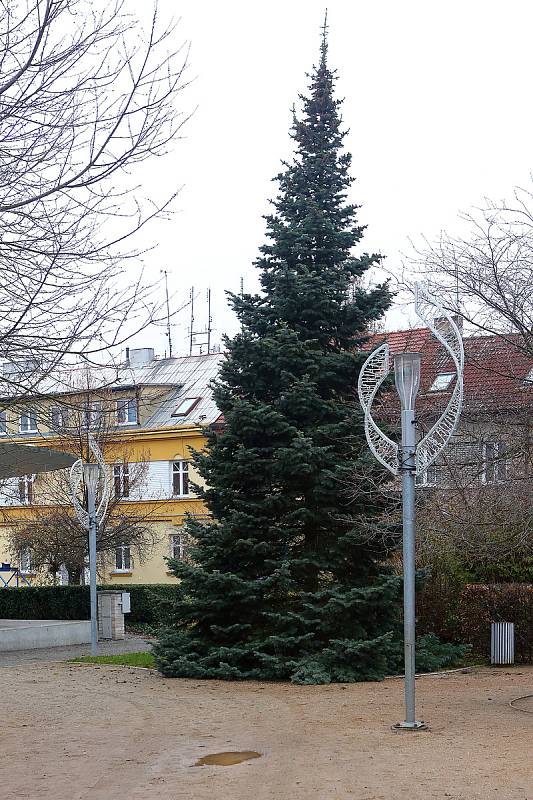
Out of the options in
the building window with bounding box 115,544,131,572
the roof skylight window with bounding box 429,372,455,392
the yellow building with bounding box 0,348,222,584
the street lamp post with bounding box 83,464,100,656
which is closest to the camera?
the roof skylight window with bounding box 429,372,455,392

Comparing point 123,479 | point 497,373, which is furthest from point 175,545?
point 497,373

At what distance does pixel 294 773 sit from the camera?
9875 millimetres

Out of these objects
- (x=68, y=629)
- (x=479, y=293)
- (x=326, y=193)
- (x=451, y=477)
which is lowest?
(x=68, y=629)

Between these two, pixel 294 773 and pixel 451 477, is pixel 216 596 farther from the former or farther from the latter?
pixel 294 773

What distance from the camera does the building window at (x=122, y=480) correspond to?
38.1 metres

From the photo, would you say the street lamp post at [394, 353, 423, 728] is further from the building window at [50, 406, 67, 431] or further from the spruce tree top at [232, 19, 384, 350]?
the spruce tree top at [232, 19, 384, 350]

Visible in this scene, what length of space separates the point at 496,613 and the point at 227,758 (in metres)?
12.2

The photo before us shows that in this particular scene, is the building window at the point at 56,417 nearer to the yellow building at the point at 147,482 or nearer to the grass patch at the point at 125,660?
the grass patch at the point at 125,660

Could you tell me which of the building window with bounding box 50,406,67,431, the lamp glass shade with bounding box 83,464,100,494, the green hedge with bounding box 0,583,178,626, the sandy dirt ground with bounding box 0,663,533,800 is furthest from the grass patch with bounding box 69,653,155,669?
the building window with bounding box 50,406,67,431

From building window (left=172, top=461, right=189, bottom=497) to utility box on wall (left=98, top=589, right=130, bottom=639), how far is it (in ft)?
49.7

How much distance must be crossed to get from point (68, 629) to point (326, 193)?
14.7 metres

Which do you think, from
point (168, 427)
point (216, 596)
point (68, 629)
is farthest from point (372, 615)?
point (168, 427)

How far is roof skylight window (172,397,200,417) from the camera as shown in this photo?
4697 centimetres

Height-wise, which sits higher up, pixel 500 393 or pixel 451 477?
pixel 500 393
